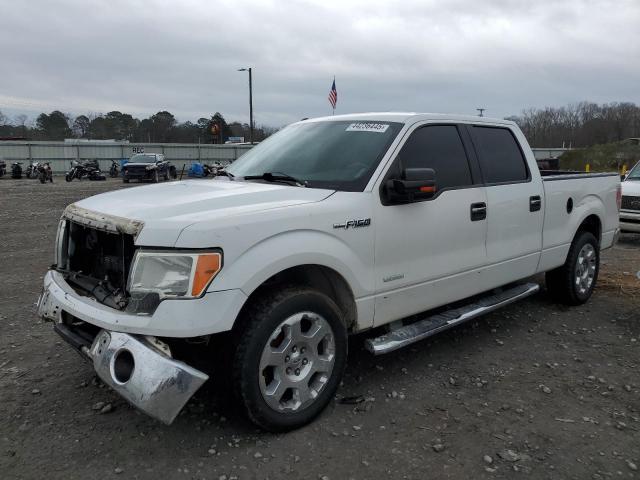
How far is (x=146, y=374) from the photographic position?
102 inches

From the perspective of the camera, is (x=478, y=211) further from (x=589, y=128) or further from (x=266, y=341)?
(x=589, y=128)

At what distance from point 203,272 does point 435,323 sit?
1.89 meters

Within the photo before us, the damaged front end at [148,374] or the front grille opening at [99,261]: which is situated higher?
the front grille opening at [99,261]

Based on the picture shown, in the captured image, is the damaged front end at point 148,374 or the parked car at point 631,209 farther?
the parked car at point 631,209

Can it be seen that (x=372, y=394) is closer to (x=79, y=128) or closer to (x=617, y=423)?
(x=617, y=423)

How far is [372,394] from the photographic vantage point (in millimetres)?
3619

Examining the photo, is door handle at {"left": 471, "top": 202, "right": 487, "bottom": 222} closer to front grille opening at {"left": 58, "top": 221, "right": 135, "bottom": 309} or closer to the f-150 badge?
the f-150 badge

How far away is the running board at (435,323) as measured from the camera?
11.3 feet

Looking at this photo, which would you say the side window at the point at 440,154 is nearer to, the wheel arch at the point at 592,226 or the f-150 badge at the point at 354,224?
the f-150 badge at the point at 354,224

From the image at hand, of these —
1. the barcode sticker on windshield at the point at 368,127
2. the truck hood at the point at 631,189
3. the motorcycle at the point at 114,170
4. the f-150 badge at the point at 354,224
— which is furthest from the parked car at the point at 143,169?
the f-150 badge at the point at 354,224

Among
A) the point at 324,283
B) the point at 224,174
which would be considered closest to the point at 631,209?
the point at 224,174

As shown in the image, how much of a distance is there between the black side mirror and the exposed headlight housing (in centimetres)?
130

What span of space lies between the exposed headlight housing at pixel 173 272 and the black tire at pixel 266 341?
351 mm

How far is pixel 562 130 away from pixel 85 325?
68462 mm
